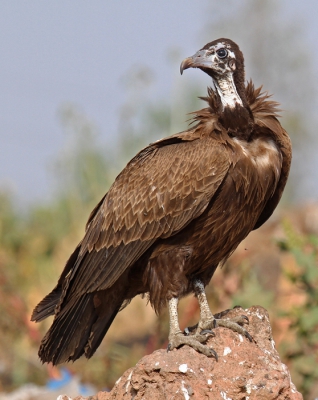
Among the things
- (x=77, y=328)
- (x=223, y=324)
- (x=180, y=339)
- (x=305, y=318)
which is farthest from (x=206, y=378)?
(x=305, y=318)

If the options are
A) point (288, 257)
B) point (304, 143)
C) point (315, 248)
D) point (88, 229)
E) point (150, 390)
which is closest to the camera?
point (150, 390)

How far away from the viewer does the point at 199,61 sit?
18.0 ft

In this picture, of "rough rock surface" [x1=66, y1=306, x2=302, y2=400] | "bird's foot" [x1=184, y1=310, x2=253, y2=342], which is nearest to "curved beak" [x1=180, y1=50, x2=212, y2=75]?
"bird's foot" [x1=184, y1=310, x2=253, y2=342]

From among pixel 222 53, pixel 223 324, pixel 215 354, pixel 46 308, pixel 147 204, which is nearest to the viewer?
pixel 215 354

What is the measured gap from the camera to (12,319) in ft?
29.7

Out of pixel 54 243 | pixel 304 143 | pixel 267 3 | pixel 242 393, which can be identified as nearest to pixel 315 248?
pixel 242 393

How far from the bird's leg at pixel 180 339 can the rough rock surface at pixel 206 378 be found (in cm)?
7

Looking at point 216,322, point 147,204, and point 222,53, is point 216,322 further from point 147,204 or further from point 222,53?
point 222,53

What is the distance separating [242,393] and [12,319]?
16.6 feet

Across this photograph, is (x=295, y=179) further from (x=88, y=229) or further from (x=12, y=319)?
(x=88, y=229)

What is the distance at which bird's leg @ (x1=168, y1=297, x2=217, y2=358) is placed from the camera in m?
4.77

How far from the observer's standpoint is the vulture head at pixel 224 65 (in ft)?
18.0

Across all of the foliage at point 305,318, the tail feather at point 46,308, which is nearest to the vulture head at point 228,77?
the tail feather at point 46,308

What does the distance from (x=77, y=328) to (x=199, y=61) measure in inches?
84.8
